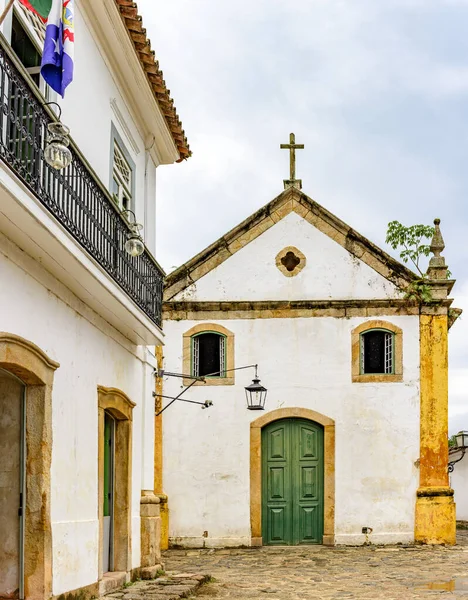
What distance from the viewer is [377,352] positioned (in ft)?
57.1

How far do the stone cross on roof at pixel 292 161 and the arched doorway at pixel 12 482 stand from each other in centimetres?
1084

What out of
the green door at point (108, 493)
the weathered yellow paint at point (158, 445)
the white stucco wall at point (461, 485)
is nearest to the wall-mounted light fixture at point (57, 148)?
the green door at point (108, 493)

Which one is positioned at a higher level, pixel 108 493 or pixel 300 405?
pixel 300 405

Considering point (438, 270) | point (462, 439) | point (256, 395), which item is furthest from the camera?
point (462, 439)

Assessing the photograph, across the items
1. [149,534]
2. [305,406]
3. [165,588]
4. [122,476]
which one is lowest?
[165,588]

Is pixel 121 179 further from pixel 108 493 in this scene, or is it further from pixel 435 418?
pixel 435 418

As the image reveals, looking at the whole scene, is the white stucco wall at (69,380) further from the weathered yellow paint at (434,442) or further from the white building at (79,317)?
the weathered yellow paint at (434,442)

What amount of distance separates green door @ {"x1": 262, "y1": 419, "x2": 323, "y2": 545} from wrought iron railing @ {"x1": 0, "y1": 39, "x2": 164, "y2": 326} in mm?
6224

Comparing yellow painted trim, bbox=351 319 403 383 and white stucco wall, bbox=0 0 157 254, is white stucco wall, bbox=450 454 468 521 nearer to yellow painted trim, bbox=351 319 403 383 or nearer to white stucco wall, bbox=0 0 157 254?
yellow painted trim, bbox=351 319 403 383

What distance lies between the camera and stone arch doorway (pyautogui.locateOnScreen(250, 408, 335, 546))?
16.8 metres

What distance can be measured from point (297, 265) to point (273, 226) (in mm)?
863

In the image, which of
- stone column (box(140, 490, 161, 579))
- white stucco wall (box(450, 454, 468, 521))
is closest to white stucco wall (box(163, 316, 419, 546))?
stone column (box(140, 490, 161, 579))

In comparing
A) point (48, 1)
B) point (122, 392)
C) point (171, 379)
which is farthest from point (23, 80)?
point (171, 379)

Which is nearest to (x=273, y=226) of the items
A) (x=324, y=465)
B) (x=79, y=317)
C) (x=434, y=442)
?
(x=324, y=465)
